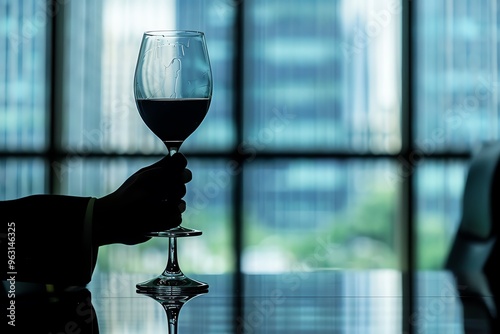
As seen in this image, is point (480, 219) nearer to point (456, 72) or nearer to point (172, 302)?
point (172, 302)

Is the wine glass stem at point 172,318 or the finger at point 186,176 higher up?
the finger at point 186,176

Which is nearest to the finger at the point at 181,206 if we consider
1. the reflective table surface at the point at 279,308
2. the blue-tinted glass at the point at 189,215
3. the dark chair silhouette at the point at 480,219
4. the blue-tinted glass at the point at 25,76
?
the reflective table surface at the point at 279,308

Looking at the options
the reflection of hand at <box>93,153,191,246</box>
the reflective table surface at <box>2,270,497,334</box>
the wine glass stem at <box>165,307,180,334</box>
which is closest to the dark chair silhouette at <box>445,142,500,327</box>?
the reflective table surface at <box>2,270,497,334</box>

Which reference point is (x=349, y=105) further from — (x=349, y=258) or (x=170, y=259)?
(x=170, y=259)

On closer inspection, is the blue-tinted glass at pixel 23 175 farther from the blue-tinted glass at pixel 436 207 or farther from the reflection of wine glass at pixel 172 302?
the reflection of wine glass at pixel 172 302

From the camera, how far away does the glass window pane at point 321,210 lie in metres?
4.17

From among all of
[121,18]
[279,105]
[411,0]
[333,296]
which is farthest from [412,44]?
[333,296]

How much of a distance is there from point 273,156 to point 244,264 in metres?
0.52

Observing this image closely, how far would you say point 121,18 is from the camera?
416 cm

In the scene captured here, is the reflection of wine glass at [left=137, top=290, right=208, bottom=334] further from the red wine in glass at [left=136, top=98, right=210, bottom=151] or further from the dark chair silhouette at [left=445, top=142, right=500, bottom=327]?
the dark chair silhouette at [left=445, top=142, right=500, bottom=327]

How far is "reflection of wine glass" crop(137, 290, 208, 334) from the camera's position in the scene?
0.82 m

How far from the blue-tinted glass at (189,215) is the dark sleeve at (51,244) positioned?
295 centimetres

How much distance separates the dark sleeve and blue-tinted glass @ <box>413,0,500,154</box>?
3.21 metres

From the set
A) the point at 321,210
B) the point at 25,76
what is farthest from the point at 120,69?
the point at 321,210
